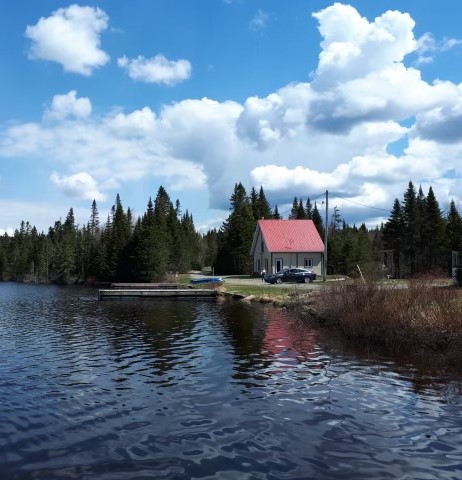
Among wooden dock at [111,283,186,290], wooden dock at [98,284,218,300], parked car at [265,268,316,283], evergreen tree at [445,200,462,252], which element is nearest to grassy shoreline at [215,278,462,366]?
wooden dock at [98,284,218,300]

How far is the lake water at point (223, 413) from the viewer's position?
8.17m

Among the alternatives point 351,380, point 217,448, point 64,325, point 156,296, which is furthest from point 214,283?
point 217,448

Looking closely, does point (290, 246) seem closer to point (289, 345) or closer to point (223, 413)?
point (289, 345)

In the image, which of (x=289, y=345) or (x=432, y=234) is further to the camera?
(x=432, y=234)

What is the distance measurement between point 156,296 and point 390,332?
35823 millimetres

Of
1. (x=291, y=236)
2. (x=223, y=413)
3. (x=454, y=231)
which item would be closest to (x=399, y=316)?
(x=223, y=413)

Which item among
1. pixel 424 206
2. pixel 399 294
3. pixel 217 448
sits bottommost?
pixel 217 448

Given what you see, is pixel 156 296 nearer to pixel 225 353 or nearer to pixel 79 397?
pixel 225 353

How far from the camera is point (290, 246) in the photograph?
68750 mm

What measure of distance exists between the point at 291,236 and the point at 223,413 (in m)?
60.6

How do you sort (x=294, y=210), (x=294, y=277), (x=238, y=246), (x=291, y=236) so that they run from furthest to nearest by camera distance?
(x=294, y=210) < (x=238, y=246) < (x=291, y=236) < (x=294, y=277)

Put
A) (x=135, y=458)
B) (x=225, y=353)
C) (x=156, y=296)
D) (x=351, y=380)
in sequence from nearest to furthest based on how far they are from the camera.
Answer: (x=135, y=458)
(x=351, y=380)
(x=225, y=353)
(x=156, y=296)

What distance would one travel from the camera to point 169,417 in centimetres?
1062

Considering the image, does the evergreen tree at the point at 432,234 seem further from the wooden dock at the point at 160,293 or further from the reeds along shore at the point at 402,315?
the reeds along shore at the point at 402,315
